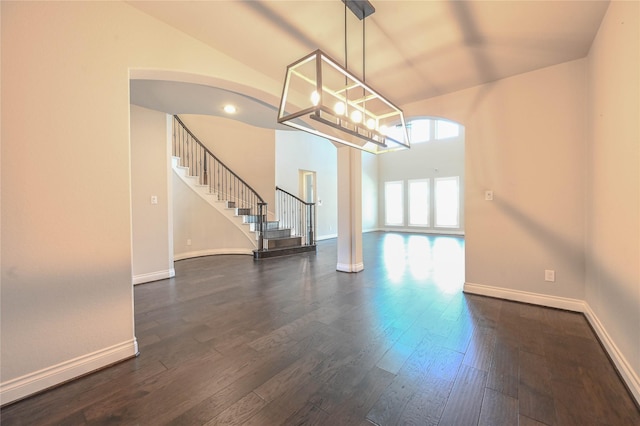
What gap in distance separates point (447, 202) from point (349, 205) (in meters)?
6.69

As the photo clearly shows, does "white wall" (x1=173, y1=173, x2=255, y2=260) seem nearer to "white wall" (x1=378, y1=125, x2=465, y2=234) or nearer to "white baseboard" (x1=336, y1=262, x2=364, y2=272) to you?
"white baseboard" (x1=336, y1=262, x2=364, y2=272)

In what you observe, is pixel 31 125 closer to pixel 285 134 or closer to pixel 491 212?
pixel 491 212

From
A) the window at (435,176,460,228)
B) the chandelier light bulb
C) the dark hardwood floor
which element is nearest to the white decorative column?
the dark hardwood floor

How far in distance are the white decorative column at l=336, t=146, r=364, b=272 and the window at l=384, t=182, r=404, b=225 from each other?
692 centimetres

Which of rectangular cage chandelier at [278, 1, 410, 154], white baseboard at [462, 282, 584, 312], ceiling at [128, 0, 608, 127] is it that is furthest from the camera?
white baseboard at [462, 282, 584, 312]

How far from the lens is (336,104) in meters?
1.89

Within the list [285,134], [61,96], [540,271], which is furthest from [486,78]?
[285,134]

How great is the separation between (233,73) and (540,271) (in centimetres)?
394

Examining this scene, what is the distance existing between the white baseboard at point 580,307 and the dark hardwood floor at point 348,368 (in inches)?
2.6

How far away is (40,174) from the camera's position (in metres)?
1.58

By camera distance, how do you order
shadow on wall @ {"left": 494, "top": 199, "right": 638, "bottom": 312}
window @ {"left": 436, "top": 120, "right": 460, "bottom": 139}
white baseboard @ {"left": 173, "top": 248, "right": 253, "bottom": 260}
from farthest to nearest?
window @ {"left": 436, "top": 120, "right": 460, "bottom": 139} < white baseboard @ {"left": 173, "top": 248, "right": 253, "bottom": 260} < shadow on wall @ {"left": 494, "top": 199, "right": 638, "bottom": 312}

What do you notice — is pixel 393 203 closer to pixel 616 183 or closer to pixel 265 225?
pixel 265 225

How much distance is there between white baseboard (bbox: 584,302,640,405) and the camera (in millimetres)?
1471

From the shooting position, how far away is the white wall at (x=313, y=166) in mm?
7457
